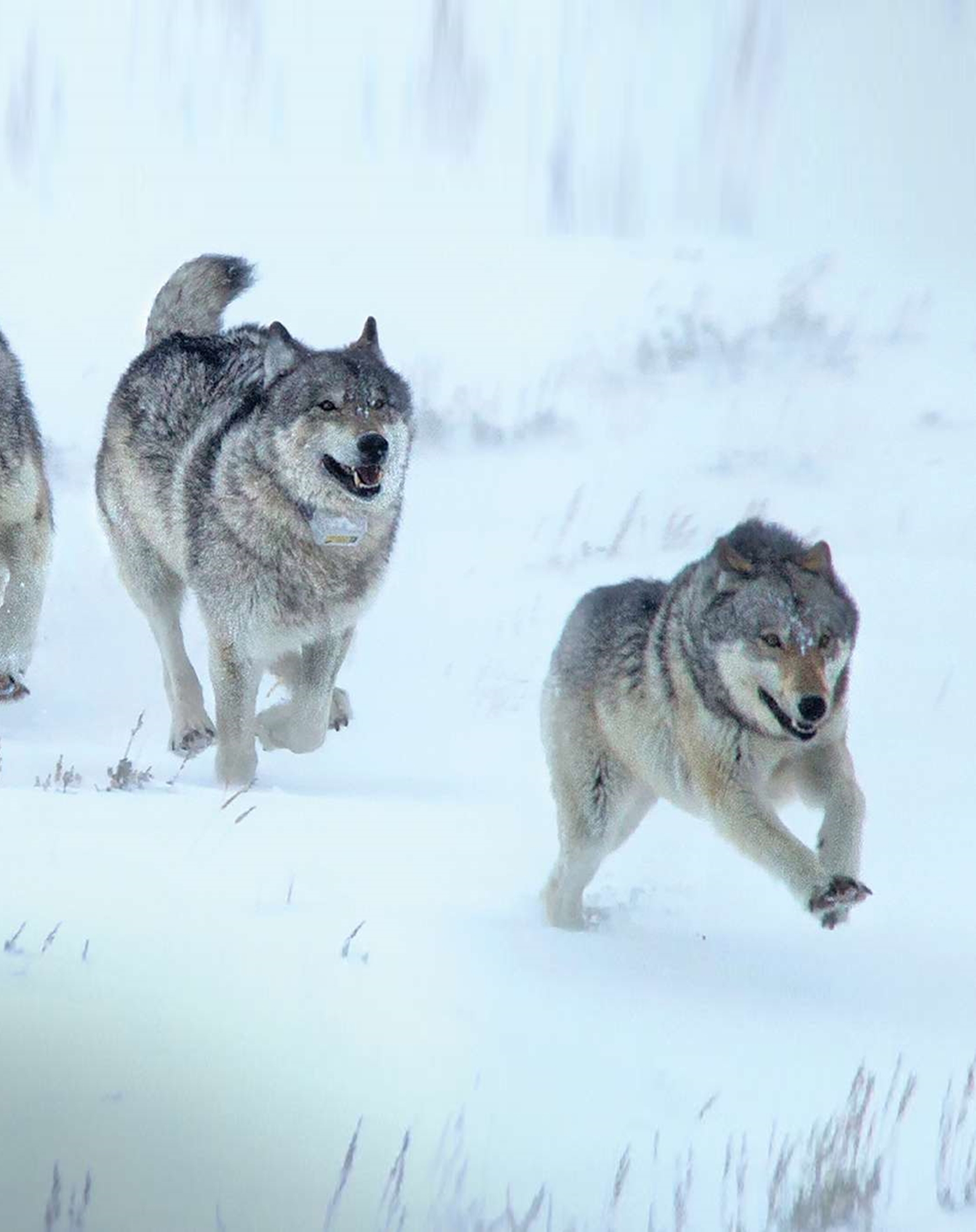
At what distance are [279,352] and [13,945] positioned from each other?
202cm

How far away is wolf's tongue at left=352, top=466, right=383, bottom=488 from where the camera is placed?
416 centimetres

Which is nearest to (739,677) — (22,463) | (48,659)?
(22,463)

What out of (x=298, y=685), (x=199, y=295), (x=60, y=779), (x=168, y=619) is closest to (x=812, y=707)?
(x=298, y=685)

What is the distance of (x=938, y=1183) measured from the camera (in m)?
2.62

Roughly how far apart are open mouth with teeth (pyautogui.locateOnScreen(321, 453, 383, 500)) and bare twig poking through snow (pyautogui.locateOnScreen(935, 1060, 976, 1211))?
1881 mm

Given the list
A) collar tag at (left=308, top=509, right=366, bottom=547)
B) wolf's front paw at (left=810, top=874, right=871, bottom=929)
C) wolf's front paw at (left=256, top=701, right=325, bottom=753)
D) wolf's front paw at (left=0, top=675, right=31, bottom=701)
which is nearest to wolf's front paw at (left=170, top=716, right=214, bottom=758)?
wolf's front paw at (left=256, top=701, right=325, bottom=753)

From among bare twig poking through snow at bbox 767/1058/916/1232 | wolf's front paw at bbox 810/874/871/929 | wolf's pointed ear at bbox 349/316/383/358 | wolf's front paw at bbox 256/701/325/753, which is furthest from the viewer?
wolf's front paw at bbox 256/701/325/753

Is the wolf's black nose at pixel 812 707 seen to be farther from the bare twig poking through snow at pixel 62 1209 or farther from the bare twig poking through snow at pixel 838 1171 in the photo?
the bare twig poking through snow at pixel 62 1209

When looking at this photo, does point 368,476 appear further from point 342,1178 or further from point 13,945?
point 342,1178

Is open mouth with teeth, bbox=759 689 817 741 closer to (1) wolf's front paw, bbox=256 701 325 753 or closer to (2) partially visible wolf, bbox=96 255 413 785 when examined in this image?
(2) partially visible wolf, bbox=96 255 413 785

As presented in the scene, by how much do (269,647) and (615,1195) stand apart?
2.17 m

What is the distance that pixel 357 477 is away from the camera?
4184 millimetres

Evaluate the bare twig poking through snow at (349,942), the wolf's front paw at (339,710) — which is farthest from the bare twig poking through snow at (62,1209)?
the wolf's front paw at (339,710)

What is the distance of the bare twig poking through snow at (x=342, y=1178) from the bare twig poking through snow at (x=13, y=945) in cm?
53
